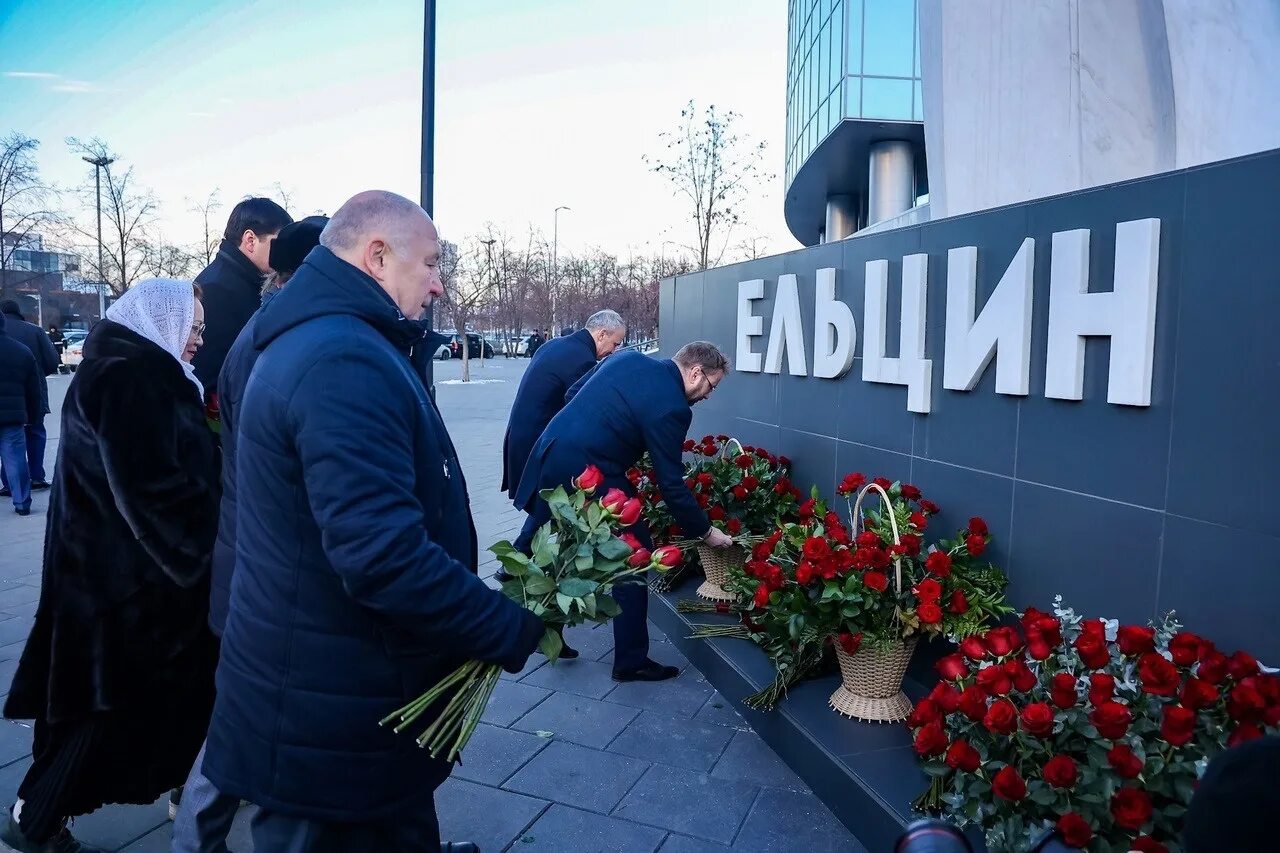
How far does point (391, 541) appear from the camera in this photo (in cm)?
174

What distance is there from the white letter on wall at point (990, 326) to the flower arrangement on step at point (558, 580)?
202 cm

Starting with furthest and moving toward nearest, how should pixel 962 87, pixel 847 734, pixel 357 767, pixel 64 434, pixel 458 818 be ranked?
pixel 962 87, pixel 847 734, pixel 458 818, pixel 64 434, pixel 357 767

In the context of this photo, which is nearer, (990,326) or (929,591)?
(929,591)

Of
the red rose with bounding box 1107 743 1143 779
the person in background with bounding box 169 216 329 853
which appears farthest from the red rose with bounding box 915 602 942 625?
the person in background with bounding box 169 216 329 853

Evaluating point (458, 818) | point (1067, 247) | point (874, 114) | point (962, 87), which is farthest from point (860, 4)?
point (458, 818)

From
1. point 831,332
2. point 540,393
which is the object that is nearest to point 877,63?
point 540,393

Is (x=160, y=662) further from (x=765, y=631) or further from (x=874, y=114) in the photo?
(x=874, y=114)

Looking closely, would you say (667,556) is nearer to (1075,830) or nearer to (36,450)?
(1075,830)

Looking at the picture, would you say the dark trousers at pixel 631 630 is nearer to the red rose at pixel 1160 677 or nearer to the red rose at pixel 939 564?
the red rose at pixel 939 564

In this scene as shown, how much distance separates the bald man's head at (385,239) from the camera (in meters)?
2.03

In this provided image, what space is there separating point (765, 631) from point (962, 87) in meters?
4.21

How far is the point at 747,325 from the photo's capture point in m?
6.56

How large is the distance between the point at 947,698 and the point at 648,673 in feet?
8.05

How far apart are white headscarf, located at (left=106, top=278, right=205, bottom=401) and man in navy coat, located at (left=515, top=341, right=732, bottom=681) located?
1.75 meters
